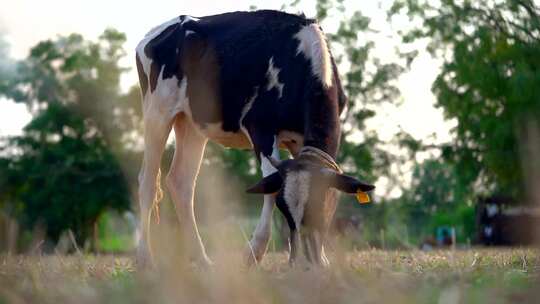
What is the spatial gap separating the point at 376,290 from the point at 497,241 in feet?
126

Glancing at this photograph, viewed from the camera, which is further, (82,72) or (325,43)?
(82,72)

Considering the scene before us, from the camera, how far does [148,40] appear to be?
36.2 ft

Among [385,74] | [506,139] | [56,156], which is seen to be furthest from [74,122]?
[506,139]

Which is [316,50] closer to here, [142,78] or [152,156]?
[152,156]

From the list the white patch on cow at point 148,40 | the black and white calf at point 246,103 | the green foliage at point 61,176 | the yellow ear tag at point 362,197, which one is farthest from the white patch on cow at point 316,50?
the green foliage at point 61,176

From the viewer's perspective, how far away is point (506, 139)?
32719mm

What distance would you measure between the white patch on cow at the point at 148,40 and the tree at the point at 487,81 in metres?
21.4

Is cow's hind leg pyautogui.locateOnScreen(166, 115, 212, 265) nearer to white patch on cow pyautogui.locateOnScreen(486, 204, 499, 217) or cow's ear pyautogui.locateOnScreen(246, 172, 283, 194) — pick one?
cow's ear pyautogui.locateOnScreen(246, 172, 283, 194)

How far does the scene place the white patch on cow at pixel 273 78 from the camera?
922 cm

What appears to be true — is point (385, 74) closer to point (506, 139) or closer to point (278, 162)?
point (506, 139)

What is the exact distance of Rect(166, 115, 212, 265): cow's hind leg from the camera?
10141 mm

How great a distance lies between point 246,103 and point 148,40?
204 centimetres

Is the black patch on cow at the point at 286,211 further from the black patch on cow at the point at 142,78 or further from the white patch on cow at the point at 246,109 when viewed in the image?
the black patch on cow at the point at 142,78

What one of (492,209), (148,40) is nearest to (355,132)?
(492,209)
